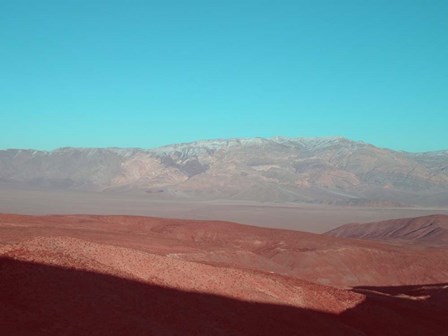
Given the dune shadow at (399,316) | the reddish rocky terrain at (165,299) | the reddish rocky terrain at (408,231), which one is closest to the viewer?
the reddish rocky terrain at (165,299)

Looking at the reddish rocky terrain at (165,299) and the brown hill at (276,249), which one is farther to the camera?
the brown hill at (276,249)

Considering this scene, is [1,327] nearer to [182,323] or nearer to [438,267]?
[182,323]

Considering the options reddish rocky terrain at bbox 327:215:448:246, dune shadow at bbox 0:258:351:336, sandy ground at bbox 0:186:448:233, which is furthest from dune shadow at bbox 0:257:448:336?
sandy ground at bbox 0:186:448:233

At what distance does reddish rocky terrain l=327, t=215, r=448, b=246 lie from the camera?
6919 cm

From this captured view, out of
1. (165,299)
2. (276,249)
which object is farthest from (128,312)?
(276,249)

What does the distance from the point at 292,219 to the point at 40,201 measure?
2602 inches

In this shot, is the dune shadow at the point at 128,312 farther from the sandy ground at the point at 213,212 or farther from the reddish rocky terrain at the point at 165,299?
the sandy ground at the point at 213,212

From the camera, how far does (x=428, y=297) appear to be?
26.4m

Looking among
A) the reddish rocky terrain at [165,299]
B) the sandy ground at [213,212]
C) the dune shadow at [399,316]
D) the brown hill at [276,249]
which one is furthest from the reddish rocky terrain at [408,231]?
the dune shadow at [399,316]

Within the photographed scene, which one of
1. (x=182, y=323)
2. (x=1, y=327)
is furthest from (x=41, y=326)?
(x=182, y=323)

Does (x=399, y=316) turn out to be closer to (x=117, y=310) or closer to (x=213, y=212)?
(x=117, y=310)

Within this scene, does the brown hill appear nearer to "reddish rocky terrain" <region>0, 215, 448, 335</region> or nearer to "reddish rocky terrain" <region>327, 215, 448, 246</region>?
"reddish rocky terrain" <region>0, 215, 448, 335</region>

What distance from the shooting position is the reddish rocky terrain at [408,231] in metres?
69.2

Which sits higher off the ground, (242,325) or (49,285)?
(49,285)
